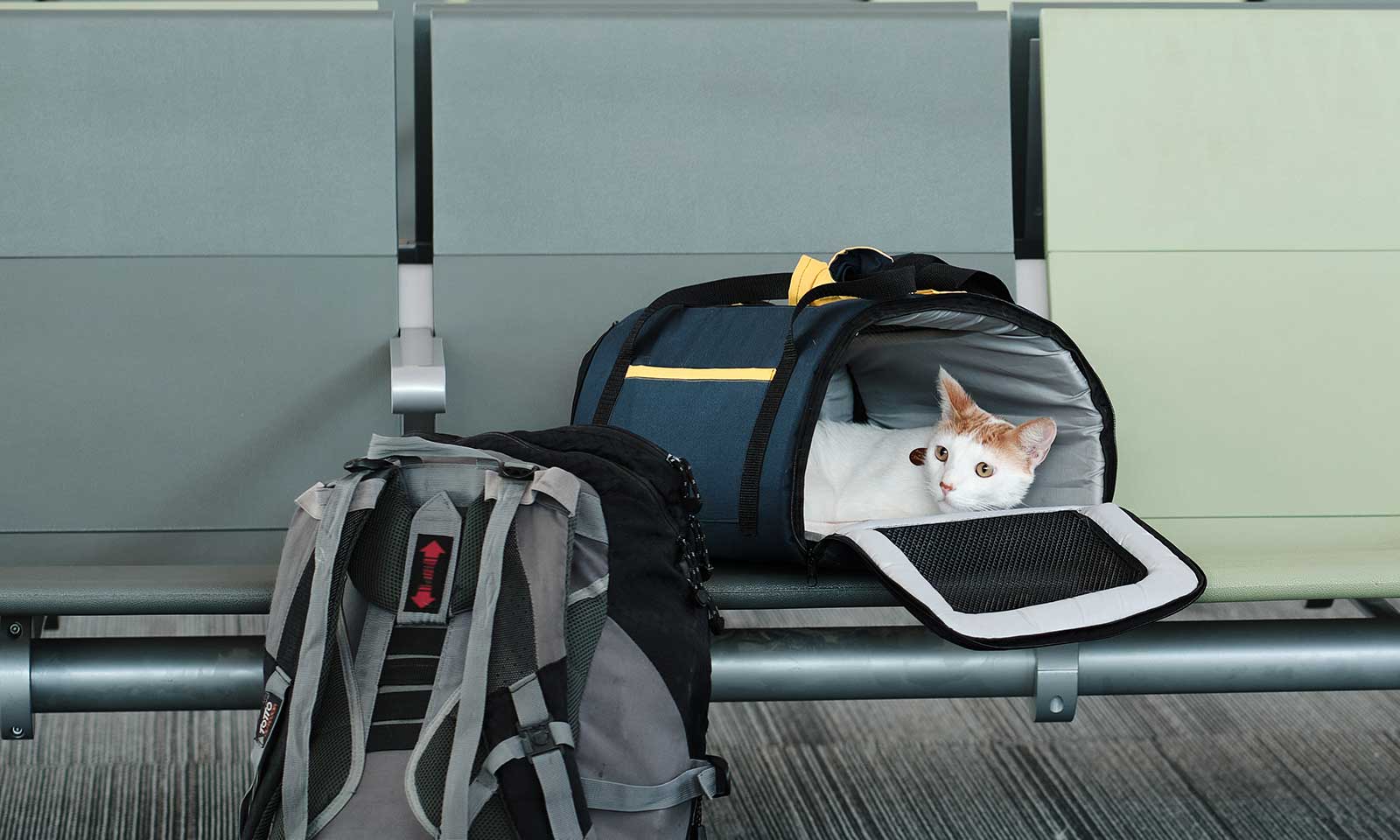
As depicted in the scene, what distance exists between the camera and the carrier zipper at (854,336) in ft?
3.83

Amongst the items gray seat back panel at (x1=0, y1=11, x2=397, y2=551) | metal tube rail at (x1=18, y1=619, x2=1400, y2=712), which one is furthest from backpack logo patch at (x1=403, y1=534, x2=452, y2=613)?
gray seat back panel at (x1=0, y1=11, x2=397, y2=551)

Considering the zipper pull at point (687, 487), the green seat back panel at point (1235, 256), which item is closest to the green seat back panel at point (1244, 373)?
the green seat back panel at point (1235, 256)

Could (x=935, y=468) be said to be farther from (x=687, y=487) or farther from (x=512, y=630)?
(x=512, y=630)

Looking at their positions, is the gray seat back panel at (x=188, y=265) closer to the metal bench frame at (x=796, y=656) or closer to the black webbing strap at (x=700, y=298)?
the metal bench frame at (x=796, y=656)

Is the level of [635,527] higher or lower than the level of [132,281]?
lower

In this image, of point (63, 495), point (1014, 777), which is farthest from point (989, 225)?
point (63, 495)

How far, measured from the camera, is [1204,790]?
1.73 meters

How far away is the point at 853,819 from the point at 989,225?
859 millimetres

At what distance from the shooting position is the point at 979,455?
1.41m

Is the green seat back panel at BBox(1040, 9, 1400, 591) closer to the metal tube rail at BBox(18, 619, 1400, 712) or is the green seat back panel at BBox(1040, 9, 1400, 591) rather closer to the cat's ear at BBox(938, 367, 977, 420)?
the cat's ear at BBox(938, 367, 977, 420)

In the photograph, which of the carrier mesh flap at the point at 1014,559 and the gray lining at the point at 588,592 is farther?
the carrier mesh flap at the point at 1014,559

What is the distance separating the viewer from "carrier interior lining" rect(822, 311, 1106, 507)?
138 cm

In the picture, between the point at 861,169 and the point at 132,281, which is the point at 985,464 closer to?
the point at 861,169

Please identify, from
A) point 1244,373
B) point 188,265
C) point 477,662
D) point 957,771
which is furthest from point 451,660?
point 1244,373
